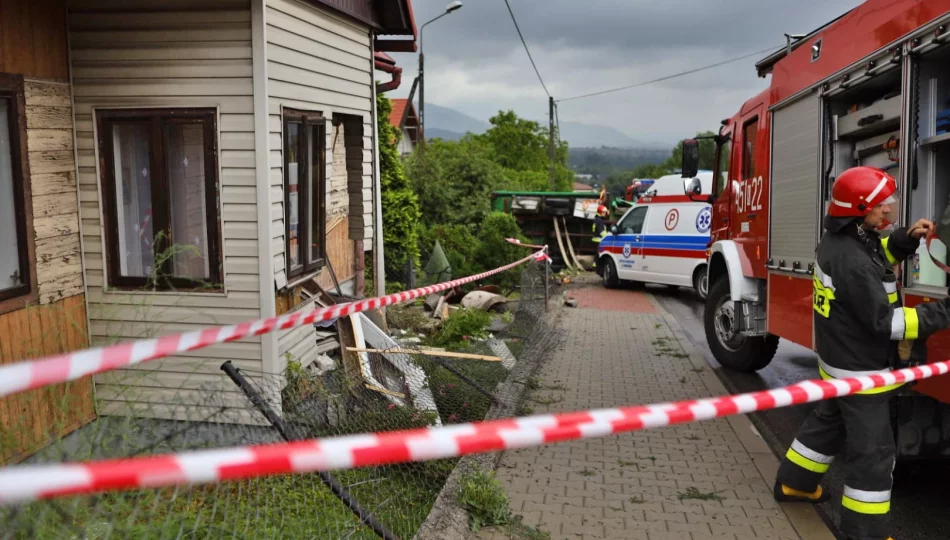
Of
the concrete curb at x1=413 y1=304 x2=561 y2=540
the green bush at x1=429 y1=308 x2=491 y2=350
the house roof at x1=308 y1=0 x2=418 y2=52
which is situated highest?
the house roof at x1=308 y1=0 x2=418 y2=52

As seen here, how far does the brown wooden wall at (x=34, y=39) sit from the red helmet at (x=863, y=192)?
5348mm

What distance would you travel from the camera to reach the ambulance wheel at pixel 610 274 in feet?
58.8

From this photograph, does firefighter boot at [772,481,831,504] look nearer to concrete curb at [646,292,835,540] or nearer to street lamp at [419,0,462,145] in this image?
concrete curb at [646,292,835,540]

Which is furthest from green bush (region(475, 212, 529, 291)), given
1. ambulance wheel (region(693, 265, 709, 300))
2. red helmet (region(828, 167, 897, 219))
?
red helmet (region(828, 167, 897, 219))

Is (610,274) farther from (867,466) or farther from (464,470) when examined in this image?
(867,466)

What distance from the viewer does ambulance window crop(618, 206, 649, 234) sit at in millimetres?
17000

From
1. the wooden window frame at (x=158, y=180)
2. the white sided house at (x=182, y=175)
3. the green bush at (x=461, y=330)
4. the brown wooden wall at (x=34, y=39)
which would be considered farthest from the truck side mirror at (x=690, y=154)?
the brown wooden wall at (x=34, y=39)

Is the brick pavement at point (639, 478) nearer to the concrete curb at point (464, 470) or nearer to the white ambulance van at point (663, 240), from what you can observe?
the concrete curb at point (464, 470)

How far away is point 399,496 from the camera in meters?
4.71

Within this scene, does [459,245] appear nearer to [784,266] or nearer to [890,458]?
[784,266]

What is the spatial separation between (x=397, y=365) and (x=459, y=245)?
11.2m

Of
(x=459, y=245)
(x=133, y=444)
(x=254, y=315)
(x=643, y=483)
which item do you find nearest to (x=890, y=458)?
(x=643, y=483)

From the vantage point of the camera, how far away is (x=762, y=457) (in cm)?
588

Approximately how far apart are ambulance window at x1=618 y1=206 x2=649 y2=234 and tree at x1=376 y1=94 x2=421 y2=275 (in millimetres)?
5546
